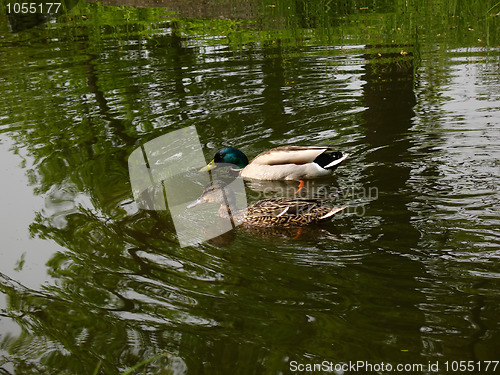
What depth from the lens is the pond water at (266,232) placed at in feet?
12.5

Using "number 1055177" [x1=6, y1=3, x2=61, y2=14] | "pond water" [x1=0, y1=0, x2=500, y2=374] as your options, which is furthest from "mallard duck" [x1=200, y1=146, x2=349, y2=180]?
"number 1055177" [x1=6, y1=3, x2=61, y2=14]

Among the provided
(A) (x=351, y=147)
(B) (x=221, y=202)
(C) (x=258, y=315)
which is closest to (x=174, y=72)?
(A) (x=351, y=147)

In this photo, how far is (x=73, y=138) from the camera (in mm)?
8258

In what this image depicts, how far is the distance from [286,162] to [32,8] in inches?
605

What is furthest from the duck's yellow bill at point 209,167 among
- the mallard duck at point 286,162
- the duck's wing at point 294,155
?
the duck's wing at point 294,155

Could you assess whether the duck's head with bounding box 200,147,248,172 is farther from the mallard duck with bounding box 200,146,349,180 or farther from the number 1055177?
the number 1055177

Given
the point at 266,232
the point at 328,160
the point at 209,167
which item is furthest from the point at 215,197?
the point at 328,160

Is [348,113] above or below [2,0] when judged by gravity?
below

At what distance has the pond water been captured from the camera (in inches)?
150

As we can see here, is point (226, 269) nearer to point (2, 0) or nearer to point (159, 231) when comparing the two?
point (159, 231)

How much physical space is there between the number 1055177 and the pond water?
704cm

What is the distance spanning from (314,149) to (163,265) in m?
2.71

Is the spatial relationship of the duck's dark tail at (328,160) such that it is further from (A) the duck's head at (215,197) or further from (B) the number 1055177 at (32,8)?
(B) the number 1055177 at (32,8)

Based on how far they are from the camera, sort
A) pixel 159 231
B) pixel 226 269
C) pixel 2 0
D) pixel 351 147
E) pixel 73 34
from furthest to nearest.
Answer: pixel 2 0 → pixel 73 34 → pixel 351 147 → pixel 159 231 → pixel 226 269
